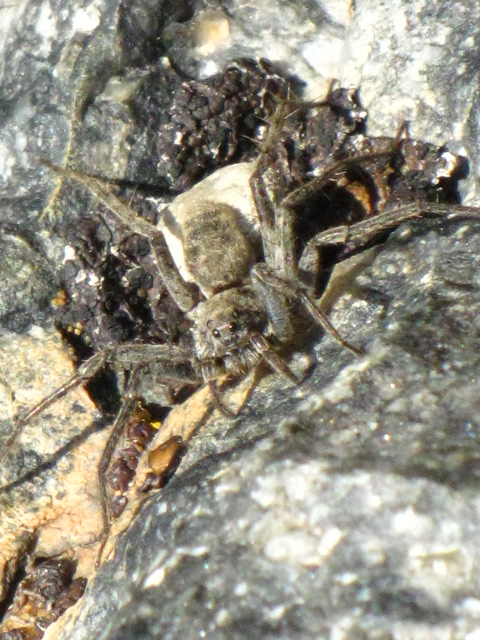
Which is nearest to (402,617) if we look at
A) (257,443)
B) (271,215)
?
(257,443)

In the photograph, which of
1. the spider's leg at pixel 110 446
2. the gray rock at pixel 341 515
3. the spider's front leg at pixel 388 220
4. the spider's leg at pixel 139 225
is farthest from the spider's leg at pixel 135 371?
the spider's front leg at pixel 388 220

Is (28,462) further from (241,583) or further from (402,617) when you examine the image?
(402,617)

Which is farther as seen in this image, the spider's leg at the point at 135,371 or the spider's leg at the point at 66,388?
the spider's leg at the point at 66,388

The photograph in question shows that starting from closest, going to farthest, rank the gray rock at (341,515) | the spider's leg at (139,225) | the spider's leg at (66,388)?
the gray rock at (341,515)
the spider's leg at (66,388)
the spider's leg at (139,225)

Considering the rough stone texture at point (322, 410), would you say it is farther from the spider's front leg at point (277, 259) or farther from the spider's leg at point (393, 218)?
the spider's front leg at point (277, 259)

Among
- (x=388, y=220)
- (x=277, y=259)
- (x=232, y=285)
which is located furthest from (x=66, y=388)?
(x=388, y=220)

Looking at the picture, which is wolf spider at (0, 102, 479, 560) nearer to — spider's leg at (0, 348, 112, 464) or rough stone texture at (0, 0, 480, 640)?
spider's leg at (0, 348, 112, 464)

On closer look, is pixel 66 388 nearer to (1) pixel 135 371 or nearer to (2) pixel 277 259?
(1) pixel 135 371
